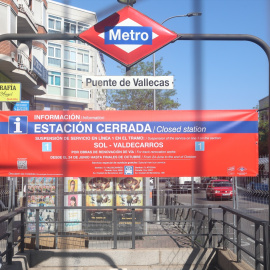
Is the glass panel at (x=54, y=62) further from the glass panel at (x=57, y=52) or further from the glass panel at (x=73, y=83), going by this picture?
the glass panel at (x=73, y=83)

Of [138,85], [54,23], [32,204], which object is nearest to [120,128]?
[138,85]

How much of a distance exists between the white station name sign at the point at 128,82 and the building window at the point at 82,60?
38.9 metres

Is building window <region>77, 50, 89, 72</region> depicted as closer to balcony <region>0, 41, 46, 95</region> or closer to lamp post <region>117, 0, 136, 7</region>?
balcony <region>0, 41, 46, 95</region>

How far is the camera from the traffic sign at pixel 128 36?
5.75 meters

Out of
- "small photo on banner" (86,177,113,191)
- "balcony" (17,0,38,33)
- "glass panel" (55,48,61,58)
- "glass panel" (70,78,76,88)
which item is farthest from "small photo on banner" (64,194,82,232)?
"glass panel" (55,48,61,58)

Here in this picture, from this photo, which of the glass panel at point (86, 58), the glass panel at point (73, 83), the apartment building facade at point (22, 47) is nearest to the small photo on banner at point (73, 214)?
the apartment building facade at point (22, 47)

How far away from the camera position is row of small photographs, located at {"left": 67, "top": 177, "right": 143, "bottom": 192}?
1019cm

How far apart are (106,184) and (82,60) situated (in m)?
36.5

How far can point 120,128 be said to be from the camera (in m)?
8.19

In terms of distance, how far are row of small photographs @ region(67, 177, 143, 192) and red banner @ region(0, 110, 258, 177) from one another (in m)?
2.00

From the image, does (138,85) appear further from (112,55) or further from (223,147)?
(223,147)

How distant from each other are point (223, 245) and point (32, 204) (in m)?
4.31

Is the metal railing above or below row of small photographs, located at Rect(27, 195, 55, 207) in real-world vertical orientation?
below

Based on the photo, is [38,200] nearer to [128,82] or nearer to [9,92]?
[9,92]
